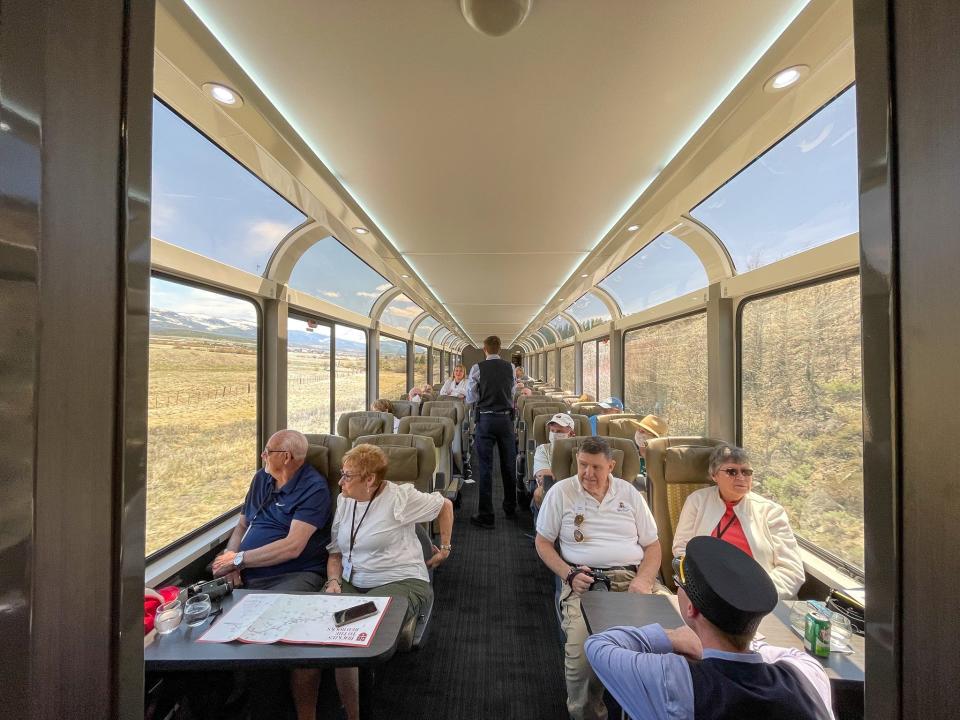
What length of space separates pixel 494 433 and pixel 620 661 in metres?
3.40

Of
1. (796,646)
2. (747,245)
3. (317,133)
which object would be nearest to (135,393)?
(317,133)

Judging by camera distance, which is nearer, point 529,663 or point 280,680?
point 280,680

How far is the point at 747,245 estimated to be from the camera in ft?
9.94

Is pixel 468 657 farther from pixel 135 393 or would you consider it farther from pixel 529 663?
pixel 135 393

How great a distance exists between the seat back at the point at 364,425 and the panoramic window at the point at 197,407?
1.07 metres

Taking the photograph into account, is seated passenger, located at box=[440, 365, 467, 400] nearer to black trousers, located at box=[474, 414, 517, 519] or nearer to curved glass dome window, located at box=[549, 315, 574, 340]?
curved glass dome window, located at box=[549, 315, 574, 340]

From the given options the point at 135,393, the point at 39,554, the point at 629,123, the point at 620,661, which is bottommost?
the point at 620,661

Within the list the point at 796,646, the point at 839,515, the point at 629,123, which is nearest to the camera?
the point at 796,646

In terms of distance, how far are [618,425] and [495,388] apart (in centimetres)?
152

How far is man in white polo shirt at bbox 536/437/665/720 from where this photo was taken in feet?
7.54

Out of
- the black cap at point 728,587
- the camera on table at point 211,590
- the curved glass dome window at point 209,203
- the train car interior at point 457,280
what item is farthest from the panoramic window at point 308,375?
the black cap at point 728,587

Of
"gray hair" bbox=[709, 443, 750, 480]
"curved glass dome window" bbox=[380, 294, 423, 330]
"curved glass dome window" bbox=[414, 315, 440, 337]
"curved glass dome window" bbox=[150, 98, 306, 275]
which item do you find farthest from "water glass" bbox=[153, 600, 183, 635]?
"curved glass dome window" bbox=[414, 315, 440, 337]

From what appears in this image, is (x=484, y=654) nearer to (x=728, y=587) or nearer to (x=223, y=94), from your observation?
(x=728, y=587)

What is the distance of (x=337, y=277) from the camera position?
15.5ft
